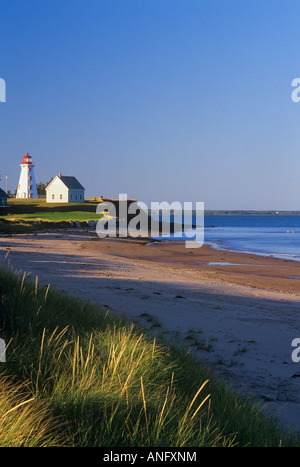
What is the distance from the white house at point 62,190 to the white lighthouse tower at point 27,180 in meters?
5.11

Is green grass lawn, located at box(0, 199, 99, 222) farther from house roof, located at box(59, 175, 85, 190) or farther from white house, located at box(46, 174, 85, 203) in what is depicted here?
house roof, located at box(59, 175, 85, 190)

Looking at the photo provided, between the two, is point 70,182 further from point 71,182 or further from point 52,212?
point 52,212

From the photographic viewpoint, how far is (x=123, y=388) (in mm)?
3789

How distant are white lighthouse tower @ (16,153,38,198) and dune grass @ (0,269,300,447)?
306 feet

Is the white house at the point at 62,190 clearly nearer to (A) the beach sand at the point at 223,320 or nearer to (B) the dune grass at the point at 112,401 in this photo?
(A) the beach sand at the point at 223,320

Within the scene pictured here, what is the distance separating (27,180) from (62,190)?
340 inches

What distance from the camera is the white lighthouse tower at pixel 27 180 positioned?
95.1 metres

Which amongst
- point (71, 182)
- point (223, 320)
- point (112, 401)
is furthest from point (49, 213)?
point (112, 401)

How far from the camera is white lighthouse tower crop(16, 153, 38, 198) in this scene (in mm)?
95062

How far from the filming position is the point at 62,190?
92875 mm

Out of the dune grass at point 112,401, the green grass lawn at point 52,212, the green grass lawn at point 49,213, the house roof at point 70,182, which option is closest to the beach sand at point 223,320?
the dune grass at point 112,401

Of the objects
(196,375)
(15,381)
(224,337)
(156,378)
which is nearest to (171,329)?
(224,337)

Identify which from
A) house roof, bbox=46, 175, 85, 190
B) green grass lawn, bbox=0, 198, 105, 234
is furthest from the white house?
green grass lawn, bbox=0, 198, 105, 234
